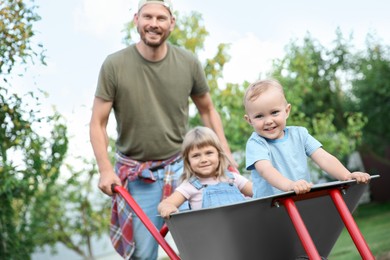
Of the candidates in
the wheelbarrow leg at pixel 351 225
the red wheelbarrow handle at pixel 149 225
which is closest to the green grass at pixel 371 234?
the red wheelbarrow handle at pixel 149 225

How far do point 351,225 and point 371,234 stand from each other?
979 centimetres

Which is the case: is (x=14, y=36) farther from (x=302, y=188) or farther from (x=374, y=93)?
(x=374, y=93)

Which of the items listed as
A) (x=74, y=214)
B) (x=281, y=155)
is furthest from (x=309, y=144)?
(x=74, y=214)

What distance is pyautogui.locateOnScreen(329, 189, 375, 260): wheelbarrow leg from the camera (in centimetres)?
261

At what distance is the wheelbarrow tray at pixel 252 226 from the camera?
2.57m

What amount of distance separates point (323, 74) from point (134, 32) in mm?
7716

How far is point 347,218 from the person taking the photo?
265cm

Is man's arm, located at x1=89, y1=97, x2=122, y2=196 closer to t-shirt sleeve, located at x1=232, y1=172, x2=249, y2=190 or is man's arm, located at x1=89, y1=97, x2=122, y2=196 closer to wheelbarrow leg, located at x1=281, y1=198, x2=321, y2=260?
t-shirt sleeve, located at x1=232, y1=172, x2=249, y2=190

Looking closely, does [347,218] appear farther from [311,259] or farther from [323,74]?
[323,74]

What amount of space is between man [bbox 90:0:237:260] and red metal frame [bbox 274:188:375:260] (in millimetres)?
1149

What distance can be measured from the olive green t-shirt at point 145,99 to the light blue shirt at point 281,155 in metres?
1.01

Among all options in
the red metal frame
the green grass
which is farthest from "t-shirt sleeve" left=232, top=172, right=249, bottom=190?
the green grass

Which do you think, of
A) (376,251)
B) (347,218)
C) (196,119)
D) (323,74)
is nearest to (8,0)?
(347,218)

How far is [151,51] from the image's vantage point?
155 inches
